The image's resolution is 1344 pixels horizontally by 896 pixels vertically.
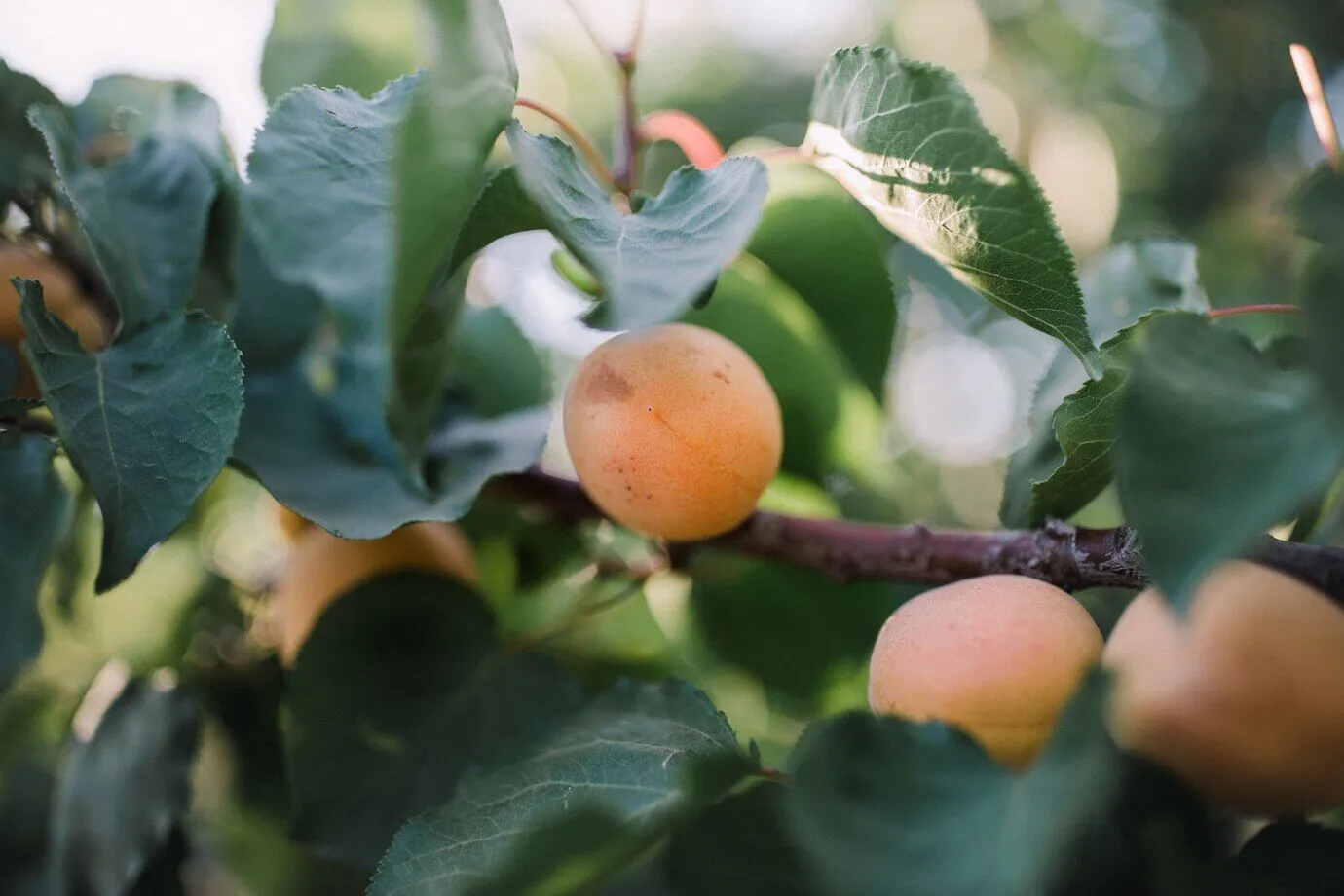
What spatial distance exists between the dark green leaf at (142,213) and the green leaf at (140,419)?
0.02 meters

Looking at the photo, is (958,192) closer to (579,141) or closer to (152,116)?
(579,141)

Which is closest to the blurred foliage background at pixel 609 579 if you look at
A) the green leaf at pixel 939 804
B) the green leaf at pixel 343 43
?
the green leaf at pixel 343 43

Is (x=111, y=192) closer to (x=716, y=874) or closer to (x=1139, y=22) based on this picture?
(x=716, y=874)

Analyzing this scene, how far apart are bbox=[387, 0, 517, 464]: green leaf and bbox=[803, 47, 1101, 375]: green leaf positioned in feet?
0.35

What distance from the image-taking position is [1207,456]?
19 cm

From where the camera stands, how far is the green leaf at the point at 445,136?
0.68ft

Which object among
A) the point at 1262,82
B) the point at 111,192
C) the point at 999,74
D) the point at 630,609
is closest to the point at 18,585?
the point at 111,192

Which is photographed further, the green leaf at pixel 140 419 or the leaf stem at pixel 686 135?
the leaf stem at pixel 686 135

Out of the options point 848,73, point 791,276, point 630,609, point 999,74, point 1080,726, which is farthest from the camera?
point 999,74

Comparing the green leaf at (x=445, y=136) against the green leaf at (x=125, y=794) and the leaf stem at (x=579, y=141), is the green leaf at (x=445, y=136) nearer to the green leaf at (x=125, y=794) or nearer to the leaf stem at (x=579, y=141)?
the leaf stem at (x=579, y=141)

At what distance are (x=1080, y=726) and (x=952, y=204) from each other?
15cm

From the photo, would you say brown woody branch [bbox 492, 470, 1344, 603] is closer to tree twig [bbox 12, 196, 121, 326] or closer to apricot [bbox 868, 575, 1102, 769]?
apricot [bbox 868, 575, 1102, 769]

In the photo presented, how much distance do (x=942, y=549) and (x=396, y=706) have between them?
0.71 feet

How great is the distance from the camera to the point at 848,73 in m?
0.30
